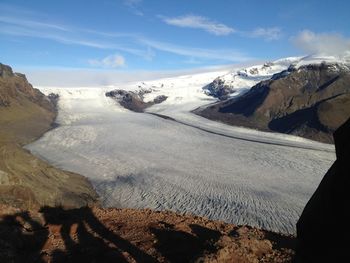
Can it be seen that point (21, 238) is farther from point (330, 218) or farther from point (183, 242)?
point (330, 218)

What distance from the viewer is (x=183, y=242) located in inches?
529

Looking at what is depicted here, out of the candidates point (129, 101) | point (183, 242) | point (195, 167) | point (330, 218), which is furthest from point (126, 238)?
point (129, 101)

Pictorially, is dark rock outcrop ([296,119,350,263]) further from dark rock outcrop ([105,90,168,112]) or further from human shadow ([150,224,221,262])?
dark rock outcrop ([105,90,168,112])

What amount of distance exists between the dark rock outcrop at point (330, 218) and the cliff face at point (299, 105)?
8710 centimetres

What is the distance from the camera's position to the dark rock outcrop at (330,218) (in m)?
6.46

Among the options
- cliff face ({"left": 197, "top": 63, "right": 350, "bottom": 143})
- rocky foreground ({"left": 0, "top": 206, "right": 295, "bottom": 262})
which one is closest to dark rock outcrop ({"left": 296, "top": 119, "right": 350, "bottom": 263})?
rocky foreground ({"left": 0, "top": 206, "right": 295, "bottom": 262})

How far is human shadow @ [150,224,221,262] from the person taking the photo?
40.2 ft

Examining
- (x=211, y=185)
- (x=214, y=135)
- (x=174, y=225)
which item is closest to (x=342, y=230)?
(x=174, y=225)

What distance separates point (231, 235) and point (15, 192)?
18.0 meters

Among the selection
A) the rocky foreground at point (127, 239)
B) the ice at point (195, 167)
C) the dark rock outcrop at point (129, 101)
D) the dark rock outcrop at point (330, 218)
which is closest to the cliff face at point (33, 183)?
the ice at point (195, 167)

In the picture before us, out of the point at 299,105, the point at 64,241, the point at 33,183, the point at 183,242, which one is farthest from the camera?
the point at 299,105

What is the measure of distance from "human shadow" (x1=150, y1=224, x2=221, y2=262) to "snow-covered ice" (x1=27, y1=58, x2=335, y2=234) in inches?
787

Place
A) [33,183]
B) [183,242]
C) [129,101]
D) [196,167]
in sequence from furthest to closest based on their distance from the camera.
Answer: [129,101] → [196,167] → [33,183] → [183,242]

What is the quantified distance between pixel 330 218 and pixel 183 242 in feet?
24.1
